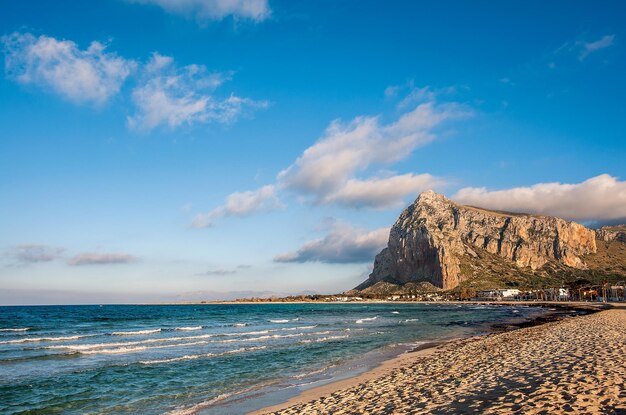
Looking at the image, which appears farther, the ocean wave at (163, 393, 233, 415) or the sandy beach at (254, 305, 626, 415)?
the ocean wave at (163, 393, 233, 415)

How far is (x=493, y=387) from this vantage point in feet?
48.8

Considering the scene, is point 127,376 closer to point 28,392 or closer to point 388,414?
point 28,392

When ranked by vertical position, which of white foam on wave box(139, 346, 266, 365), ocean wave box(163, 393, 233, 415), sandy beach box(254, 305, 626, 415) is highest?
sandy beach box(254, 305, 626, 415)

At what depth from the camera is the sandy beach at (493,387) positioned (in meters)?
11.9

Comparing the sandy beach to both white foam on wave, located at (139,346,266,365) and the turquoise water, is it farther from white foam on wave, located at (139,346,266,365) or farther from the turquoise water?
white foam on wave, located at (139,346,266,365)

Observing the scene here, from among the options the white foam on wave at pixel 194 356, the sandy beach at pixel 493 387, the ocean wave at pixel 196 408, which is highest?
the sandy beach at pixel 493 387

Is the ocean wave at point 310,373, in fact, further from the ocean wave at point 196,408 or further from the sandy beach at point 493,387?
the ocean wave at point 196,408

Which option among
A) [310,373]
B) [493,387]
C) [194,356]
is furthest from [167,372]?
Result: [493,387]

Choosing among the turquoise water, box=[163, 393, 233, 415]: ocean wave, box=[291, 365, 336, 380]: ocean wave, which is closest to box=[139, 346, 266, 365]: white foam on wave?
the turquoise water

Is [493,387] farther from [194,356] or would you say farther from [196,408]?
[194,356]

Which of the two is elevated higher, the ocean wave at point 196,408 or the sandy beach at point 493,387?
the sandy beach at point 493,387

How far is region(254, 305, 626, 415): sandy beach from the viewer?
1188 cm

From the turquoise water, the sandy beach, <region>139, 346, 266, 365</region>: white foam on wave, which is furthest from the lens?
<region>139, 346, 266, 365</region>: white foam on wave

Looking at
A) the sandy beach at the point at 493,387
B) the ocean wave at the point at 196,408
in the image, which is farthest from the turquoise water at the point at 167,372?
the sandy beach at the point at 493,387
